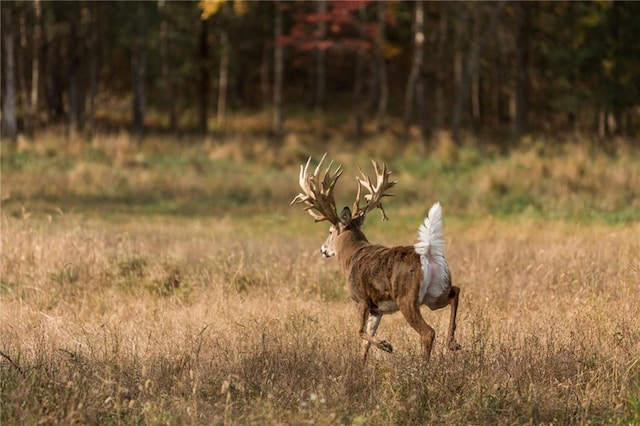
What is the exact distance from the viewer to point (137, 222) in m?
16.7

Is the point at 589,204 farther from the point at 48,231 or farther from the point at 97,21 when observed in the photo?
the point at 97,21

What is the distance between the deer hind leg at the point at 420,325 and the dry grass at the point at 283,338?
15 cm

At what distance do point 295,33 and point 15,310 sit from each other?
2578 cm

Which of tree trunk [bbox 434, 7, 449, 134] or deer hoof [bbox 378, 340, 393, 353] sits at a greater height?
tree trunk [bbox 434, 7, 449, 134]

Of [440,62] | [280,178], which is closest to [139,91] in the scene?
[280,178]

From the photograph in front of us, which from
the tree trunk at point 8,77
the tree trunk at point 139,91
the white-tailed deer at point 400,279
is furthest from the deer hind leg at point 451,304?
the tree trunk at point 139,91

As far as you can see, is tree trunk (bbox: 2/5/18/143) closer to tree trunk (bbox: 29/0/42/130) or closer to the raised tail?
tree trunk (bbox: 29/0/42/130)

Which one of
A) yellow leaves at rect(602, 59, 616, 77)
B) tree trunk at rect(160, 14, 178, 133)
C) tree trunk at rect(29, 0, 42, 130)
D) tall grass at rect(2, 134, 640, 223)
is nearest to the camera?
tall grass at rect(2, 134, 640, 223)

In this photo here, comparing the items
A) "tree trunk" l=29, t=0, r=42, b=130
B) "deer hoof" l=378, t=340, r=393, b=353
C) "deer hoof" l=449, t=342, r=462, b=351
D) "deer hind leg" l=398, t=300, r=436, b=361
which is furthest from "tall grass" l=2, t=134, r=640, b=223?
"deer hoof" l=378, t=340, r=393, b=353

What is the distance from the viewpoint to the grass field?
250 inches

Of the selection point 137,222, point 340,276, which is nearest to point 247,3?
point 137,222

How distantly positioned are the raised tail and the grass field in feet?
2.47

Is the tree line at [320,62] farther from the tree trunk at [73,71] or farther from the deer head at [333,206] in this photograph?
the deer head at [333,206]

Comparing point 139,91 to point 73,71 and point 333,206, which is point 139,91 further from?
point 333,206
